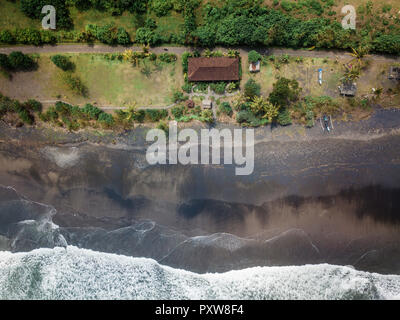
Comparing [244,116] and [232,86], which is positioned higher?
[232,86]

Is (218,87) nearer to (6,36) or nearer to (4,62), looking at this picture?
(4,62)

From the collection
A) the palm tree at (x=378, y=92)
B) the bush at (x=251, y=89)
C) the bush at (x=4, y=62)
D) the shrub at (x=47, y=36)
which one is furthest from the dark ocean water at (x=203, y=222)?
the shrub at (x=47, y=36)

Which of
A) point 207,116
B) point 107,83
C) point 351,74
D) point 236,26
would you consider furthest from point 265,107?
point 107,83

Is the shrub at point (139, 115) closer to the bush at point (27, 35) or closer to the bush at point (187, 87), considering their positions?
the bush at point (187, 87)

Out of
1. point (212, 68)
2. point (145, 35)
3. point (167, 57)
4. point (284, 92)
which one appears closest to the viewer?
point (284, 92)

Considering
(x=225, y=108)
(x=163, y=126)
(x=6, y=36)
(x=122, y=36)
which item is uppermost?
(x=122, y=36)

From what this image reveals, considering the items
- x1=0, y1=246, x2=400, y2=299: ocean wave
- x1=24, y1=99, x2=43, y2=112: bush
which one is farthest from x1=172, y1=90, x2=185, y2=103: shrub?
x1=0, y1=246, x2=400, y2=299: ocean wave

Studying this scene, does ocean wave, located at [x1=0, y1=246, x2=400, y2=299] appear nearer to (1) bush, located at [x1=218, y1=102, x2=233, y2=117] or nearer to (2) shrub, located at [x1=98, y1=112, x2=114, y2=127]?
(2) shrub, located at [x1=98, y1=112, x2=114, y2=127]
